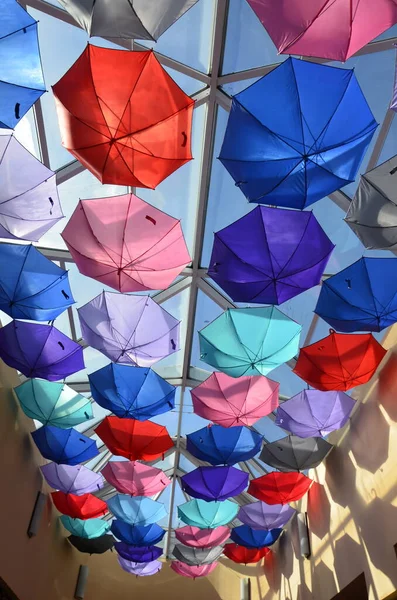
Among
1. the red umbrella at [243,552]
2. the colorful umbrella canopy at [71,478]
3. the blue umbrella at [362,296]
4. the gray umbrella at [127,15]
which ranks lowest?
the red umbrella at [243,552]

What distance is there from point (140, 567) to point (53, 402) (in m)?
9.24

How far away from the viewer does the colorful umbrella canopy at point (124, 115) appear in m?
4.24

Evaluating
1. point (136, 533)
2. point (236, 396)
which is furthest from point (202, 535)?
point (236, 396)

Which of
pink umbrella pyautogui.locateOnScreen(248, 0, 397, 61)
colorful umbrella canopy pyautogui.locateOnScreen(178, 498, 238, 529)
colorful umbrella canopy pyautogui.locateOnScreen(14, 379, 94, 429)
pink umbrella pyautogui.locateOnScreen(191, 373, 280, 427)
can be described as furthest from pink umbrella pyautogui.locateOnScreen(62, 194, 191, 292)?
colorful umbrella canopy pyautogui.locateOnScreen(178, 498, 238, 529)

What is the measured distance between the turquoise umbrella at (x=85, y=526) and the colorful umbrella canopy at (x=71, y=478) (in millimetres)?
2477

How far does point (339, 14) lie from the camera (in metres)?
3.72

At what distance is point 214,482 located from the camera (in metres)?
10.5

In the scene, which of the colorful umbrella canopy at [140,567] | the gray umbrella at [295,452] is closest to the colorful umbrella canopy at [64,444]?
the gray umbrella at [295,452]

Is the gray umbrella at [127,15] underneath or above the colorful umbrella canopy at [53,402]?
above

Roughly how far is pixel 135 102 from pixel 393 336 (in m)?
5.95

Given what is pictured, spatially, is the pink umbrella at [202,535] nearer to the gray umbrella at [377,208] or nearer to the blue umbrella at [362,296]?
the blue umbrella at [362,296]

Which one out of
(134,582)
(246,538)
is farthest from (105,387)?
(134,582)

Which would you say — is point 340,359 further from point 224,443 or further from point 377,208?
point 224,443

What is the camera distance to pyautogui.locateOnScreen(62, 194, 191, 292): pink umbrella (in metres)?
5.74
